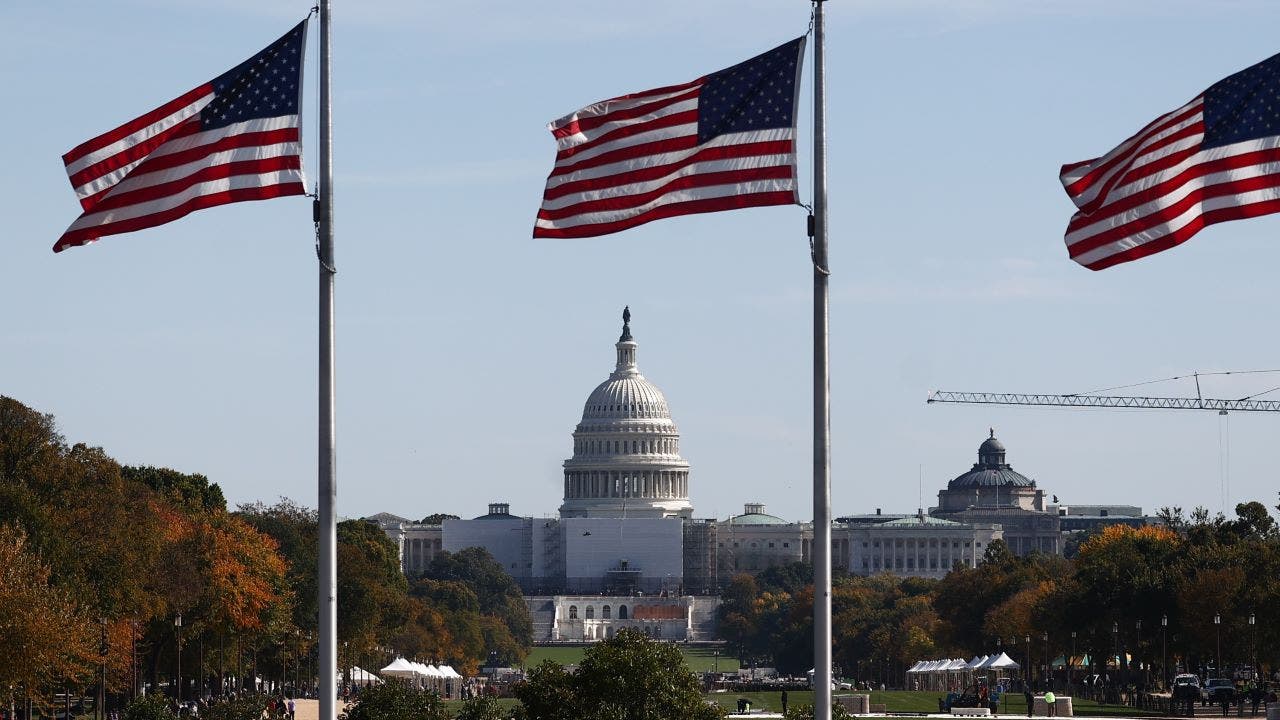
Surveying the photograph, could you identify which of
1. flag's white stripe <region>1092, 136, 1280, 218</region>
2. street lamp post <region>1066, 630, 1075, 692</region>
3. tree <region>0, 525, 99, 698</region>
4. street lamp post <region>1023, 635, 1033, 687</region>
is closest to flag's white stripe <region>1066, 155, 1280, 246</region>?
flag's white stripe <region>1092, 136, 1280, 218</region>

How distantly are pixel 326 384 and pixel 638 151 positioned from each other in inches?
222

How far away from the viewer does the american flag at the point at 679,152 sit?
36.5 m

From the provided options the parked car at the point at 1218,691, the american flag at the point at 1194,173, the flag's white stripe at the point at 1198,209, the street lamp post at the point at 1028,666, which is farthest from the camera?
the street lamp post at the point at 1028,666

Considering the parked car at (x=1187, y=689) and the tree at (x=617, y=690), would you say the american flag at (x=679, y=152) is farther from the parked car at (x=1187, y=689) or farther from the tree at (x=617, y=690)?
the parked car at (x=1187, y=689)

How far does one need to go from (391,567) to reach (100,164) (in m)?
136

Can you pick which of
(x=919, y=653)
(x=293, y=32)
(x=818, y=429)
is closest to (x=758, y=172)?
(x=818, y=429)

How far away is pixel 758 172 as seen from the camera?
36.6 metres

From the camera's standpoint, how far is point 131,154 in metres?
37.3

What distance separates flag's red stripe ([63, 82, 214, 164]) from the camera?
→ 3734 centimetres

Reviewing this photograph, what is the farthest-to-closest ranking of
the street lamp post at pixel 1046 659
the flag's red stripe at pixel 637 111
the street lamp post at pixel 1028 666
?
the street lamp post at pixel 1028 666 < the street lamp post at pixel 1046 659 < the flag's red stripe at pixel 637 111

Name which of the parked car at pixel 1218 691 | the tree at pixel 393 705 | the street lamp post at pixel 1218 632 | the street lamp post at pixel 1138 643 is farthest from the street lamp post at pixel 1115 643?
the tree at pixel 393 705

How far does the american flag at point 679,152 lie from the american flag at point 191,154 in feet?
12.4

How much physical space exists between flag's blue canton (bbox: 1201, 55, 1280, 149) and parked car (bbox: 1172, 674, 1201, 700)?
75.4 meters

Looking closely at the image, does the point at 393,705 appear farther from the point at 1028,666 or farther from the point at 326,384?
the point at 1028,666
